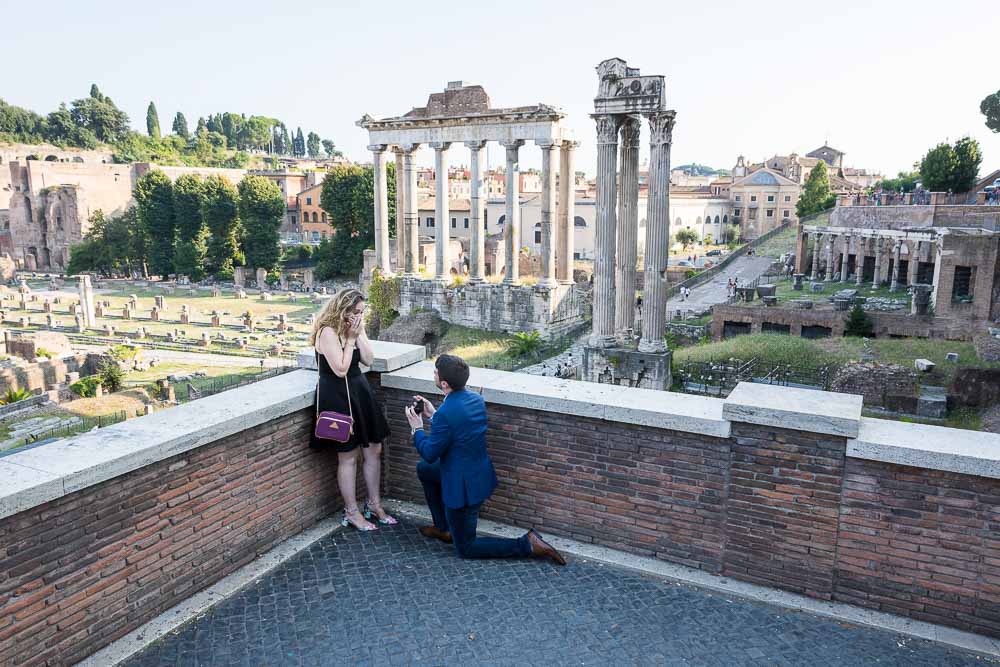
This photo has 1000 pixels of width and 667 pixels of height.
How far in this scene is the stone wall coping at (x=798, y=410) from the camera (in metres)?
4.07

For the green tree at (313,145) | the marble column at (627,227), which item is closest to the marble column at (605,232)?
the marble column at (627,227)

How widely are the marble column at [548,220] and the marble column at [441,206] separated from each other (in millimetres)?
3753

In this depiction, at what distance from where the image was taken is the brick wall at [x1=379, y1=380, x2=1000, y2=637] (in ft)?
13.0

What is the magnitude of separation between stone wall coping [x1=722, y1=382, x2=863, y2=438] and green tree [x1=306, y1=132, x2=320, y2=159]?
145 meters

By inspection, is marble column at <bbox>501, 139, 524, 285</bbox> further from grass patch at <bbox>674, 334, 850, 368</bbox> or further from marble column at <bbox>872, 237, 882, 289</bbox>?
marble column at <bbox>872, 237, 882, 289</bbox>

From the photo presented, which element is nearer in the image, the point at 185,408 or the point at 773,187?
the point at 185,408

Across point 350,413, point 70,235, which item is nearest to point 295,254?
point 70,235

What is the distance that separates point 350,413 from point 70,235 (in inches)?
3043

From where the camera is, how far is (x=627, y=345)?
1761 cm

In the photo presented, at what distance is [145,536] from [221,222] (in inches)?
2210

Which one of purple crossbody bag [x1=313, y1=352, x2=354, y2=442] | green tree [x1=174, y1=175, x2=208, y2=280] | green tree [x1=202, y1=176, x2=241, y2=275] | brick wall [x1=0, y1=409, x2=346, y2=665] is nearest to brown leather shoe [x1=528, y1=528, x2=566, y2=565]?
purple crossbody bag [x1=313, y1=352, x2=354, y2=442]

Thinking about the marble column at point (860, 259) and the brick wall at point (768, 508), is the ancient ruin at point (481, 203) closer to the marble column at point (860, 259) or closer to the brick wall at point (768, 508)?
the marble column at point (860, 259)

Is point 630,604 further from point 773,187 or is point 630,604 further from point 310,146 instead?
point 310,146

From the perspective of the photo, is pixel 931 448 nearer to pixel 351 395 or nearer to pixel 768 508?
pixel 768 508
